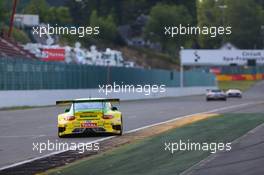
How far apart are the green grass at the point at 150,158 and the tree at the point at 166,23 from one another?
3649 inches

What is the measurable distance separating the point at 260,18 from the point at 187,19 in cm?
1456

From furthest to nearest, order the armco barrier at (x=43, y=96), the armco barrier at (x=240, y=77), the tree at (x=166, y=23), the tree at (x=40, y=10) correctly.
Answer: the armco barrier at (x=240, y=77), the tree at (x=40, y=10), the tree at (x=166, y=23), the armco barrier at (x=43, y=96)

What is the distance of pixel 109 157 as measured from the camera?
2038 centimetres

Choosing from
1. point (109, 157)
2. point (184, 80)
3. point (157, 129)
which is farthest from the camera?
point (184, 80)

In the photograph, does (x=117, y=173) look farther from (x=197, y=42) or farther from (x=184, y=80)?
(x=197, y=42)

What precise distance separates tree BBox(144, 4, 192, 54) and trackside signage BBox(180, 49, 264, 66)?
59.2ft

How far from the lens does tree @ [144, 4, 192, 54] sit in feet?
391

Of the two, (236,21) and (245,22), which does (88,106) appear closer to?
(245,22)

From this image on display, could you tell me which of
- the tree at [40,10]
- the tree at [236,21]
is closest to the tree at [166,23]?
the tree at [236,21]

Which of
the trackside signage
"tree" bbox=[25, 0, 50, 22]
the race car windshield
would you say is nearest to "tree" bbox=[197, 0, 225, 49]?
the trackside signage

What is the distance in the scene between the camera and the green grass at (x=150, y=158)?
17.3 meters

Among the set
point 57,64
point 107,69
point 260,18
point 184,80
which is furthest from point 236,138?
point 260,18

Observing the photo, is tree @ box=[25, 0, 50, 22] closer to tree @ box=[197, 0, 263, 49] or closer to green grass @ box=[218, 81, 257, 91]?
tree @ box=[197, 0, 263, 49]

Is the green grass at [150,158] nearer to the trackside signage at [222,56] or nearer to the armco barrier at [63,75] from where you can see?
the armco barrier at [63,75]
